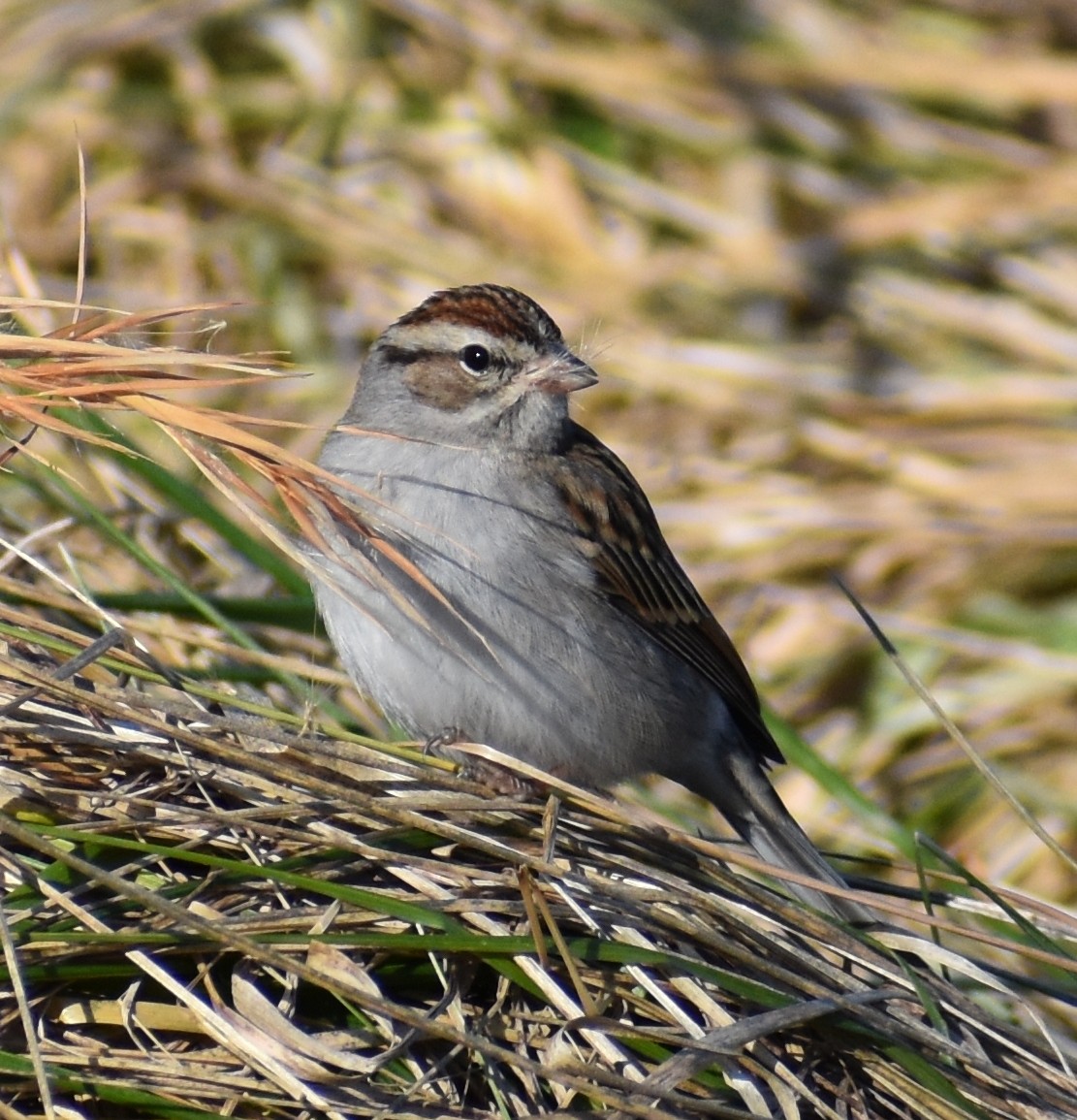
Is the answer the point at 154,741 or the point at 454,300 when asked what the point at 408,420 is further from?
the point at 154,741

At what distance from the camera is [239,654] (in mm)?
3111

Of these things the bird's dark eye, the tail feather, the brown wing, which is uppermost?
the bird's dark eye

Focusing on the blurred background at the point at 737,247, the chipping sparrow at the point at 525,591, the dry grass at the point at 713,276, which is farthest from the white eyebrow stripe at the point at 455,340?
the blurred background at the point at 737,247

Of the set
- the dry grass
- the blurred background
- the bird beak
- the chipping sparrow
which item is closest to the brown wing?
the chipping sparrow

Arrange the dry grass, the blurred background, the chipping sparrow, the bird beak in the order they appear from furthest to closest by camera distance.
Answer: the blurred background < the dry grass < the bird beak < the chipping sparrow

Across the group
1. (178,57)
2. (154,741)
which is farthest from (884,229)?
(154,741)

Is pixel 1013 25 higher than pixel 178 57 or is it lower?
higher

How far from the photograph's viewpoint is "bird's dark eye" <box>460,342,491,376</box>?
3777 millimetres

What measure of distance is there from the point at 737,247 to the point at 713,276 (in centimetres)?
14

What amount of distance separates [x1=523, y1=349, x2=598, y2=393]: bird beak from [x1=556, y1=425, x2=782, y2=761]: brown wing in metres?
0.16

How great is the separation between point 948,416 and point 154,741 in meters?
3.63

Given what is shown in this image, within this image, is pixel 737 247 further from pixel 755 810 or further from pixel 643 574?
pixel 755 810

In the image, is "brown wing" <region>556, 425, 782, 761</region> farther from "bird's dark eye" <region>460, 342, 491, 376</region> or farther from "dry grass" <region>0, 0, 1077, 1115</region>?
"dry grass" <region>0, 0, 1077, 1115</region>

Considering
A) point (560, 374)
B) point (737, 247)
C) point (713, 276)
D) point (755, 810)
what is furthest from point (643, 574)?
point (737, 247)
